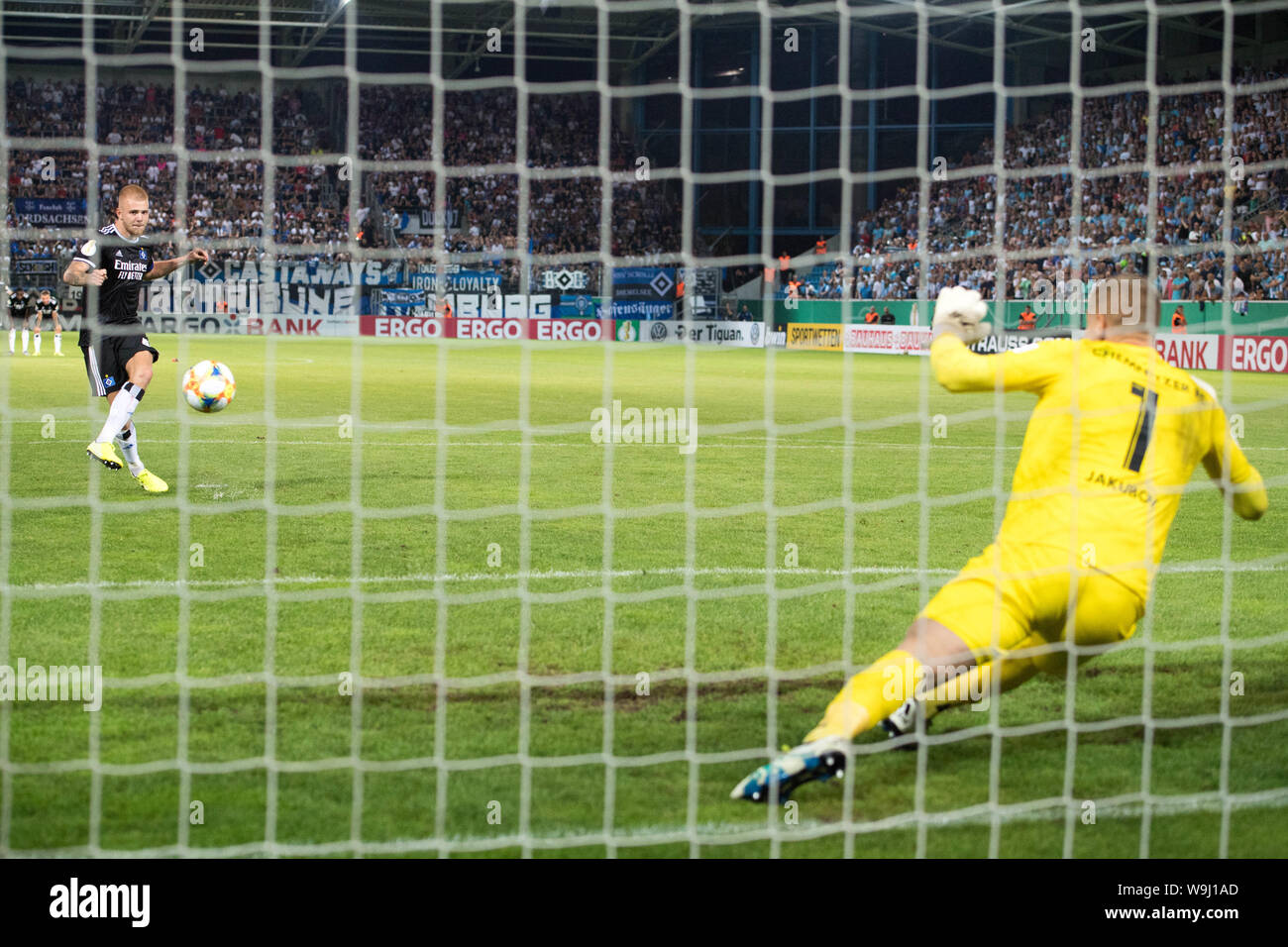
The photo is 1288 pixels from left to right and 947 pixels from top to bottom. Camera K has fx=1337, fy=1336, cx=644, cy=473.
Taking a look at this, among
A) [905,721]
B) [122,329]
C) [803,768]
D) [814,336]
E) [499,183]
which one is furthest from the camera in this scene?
[499,183]

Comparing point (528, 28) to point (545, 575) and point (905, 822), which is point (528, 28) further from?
point (905, 822)

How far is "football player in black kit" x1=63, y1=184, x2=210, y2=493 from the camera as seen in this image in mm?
→ 9539

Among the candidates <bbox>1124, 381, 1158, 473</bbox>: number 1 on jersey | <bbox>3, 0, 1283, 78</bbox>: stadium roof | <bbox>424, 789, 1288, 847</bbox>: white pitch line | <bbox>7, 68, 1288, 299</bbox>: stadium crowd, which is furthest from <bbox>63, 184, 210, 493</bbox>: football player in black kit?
<bbox>3, 0, 1283, 78</bbox>: stadium roof

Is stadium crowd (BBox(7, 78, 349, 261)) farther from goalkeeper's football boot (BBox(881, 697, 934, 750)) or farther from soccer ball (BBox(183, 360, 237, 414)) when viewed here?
goalkeeper's football boot (BBox(881, 697, 934, 750))

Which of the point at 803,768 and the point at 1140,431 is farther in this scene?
the point at 1140,431

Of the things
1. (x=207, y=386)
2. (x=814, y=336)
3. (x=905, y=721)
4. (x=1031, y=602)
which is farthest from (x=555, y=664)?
(x=814, y=336)

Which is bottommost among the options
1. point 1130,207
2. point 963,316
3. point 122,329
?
point 963,316

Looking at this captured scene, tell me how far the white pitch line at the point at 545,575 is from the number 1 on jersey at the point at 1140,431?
10.7ft

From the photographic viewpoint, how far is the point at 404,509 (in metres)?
9.27

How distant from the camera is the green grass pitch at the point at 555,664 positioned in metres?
4.04

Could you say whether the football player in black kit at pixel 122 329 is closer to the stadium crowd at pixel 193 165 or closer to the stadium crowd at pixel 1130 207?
the stadium crowd at pixel 1130 207

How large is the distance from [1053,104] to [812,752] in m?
36.8

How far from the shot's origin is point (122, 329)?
1003 centimetres

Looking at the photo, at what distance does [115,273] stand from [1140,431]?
8229 millimetres
